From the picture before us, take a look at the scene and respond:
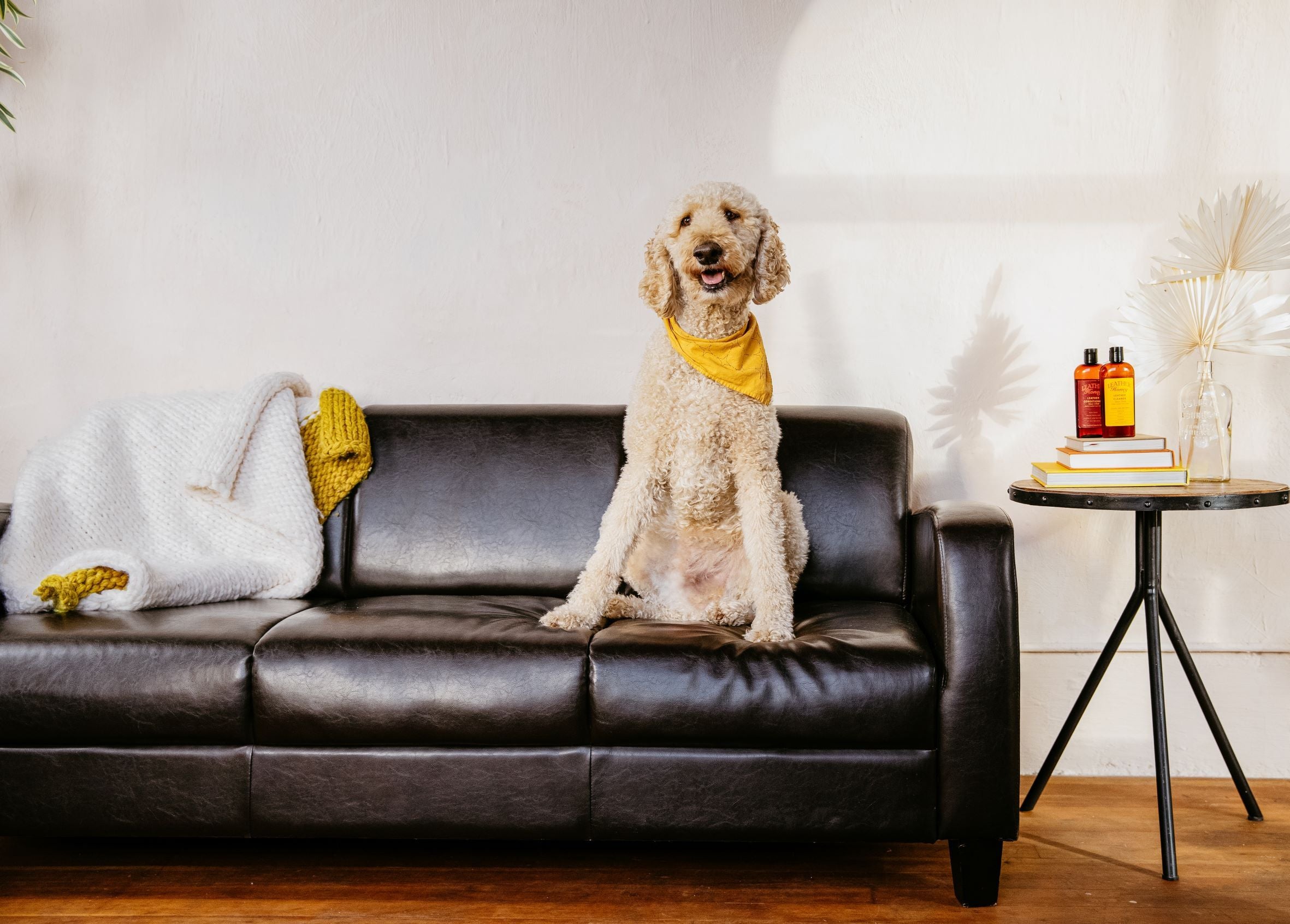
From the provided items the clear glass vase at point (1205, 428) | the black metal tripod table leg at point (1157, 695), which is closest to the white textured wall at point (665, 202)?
the clear glass vase at point (1205, 428)

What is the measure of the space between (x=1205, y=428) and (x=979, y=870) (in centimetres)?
114

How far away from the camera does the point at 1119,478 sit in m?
2.07

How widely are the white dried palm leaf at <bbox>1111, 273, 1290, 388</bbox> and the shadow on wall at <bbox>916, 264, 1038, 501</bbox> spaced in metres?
0.33

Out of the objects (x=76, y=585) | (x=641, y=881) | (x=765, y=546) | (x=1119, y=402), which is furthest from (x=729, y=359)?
(x=76, y=585)

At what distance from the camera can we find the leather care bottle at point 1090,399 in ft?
7.21

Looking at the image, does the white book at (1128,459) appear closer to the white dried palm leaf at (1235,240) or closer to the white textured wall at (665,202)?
the white dried palm leaf at (1235,240)

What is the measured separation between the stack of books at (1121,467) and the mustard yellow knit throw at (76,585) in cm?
198

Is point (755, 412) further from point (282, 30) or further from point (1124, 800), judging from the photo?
point (282, 30)

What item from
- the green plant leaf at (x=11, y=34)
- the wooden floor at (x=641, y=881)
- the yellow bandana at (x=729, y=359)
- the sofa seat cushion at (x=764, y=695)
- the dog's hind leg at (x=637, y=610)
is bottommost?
the wooden floor at (x=641, y=881)

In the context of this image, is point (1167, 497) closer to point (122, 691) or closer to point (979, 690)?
point (979, 690)

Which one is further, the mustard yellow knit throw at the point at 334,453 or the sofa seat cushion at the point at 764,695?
the mustard yellow knit throw at the point at 334,453

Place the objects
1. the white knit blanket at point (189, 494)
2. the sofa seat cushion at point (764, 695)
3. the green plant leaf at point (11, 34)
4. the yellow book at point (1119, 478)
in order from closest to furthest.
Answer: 1. the sofa seat cushion at point (764, 695)
2. the yellow book at point (1119, 478)
3. the white knit blanket at point (189, 494)
4. the green plant leaf at point (11, 34)

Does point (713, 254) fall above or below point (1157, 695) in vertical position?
above

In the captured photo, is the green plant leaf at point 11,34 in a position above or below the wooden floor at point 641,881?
above
